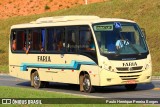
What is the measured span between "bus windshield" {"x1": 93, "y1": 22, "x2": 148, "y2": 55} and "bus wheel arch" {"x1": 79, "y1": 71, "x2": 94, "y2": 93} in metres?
1.24

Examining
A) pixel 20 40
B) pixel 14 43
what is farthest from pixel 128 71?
pixel 14 43

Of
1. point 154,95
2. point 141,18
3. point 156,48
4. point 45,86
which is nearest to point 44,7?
point 141,18

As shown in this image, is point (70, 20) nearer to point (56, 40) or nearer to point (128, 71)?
point (56, 40)

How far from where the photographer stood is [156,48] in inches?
1820

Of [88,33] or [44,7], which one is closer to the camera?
[88,33]

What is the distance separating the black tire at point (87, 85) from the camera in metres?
22.2

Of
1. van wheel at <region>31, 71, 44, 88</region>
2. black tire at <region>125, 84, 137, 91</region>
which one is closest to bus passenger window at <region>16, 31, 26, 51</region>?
van wheel at <region>31, 71, 44, 88</region>

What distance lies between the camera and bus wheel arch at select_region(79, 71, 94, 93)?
72.8 feet

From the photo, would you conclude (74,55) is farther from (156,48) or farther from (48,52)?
(156,48)

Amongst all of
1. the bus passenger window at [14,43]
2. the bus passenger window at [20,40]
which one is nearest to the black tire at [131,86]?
the bus passenger window at [20,40]

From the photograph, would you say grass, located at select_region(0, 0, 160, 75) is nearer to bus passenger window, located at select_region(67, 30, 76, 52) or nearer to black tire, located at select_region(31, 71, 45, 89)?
black tire, located at select_region(31, 71, 45, 89)

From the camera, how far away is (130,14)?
5822cm

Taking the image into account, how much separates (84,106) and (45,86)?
35.8 ft

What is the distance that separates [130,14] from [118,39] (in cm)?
3644
